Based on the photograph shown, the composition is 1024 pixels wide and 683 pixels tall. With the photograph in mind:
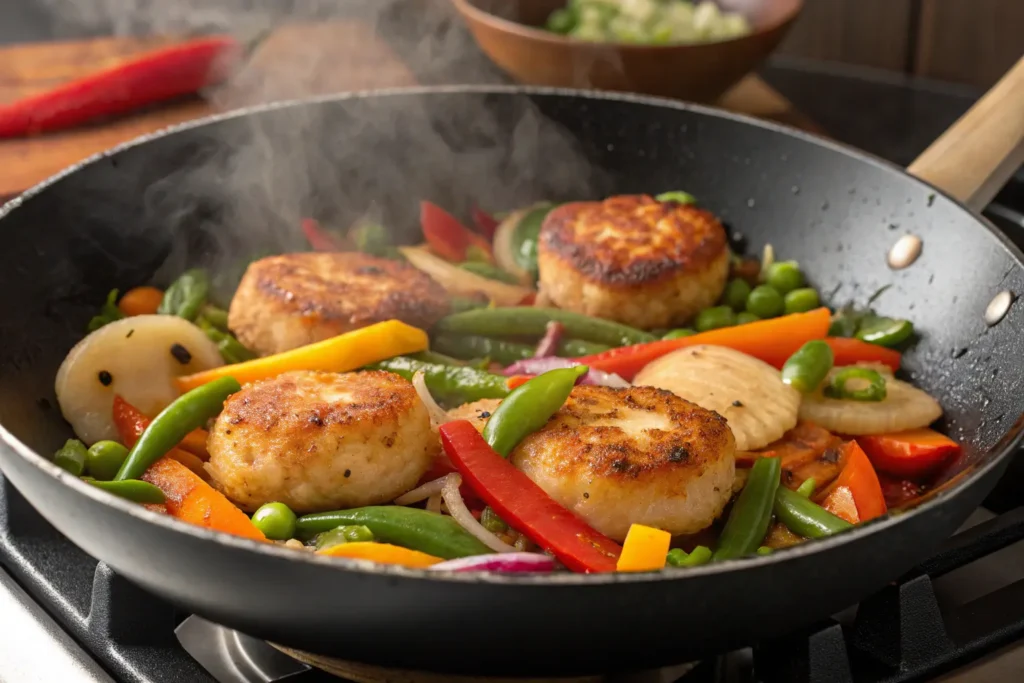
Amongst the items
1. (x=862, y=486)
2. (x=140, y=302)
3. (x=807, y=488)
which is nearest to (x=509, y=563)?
(x=807, y=488)

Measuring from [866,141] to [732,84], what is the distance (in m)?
0.88

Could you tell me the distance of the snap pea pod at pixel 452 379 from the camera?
2.89m

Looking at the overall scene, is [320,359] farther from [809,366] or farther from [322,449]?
[809,366]

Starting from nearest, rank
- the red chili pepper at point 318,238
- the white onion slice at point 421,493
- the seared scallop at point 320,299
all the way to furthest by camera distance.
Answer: the white onion slice at point 421,493 < the seared scallop at point 320,299 < the red chili pepper at point 318,238

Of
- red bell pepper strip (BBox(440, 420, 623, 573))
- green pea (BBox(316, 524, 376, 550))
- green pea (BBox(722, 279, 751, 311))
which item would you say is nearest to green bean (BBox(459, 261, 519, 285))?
green pea (BBox(722, 279, 751, 311))

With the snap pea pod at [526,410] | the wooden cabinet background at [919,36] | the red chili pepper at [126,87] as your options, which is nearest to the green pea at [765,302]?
the snap pea pod at [526,410]

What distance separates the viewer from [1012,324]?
2738 mm

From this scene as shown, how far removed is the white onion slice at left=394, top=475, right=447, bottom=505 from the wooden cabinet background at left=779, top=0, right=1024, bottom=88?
460 cm

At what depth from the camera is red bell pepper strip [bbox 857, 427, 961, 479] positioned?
274 centimetres

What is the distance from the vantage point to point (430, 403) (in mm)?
2729

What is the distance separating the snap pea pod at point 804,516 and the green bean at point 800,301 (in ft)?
3.08

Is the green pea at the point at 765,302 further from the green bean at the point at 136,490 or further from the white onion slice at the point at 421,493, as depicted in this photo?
the green bean at the point at 136,490

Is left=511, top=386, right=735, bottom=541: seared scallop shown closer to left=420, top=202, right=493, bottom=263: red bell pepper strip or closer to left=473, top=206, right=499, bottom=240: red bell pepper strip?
left=420, top=202, right=493, bottom=263: red bell pepper strip

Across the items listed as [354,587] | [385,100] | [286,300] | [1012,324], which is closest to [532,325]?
[286,300]
